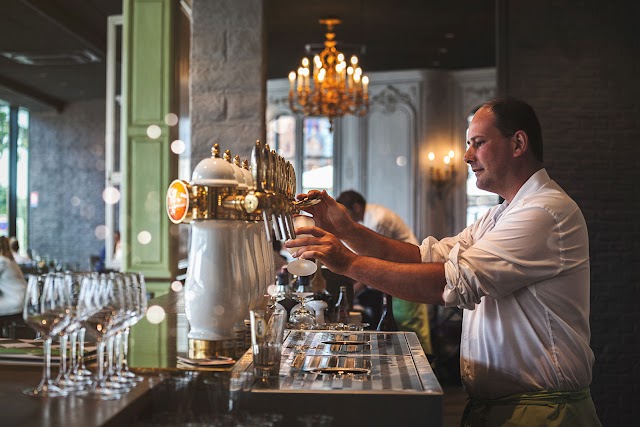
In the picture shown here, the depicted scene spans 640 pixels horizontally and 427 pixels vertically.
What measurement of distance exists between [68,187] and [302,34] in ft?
21.4

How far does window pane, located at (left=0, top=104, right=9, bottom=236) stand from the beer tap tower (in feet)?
40.2

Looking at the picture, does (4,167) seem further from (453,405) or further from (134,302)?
(134,302)

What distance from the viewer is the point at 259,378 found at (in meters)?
1.42

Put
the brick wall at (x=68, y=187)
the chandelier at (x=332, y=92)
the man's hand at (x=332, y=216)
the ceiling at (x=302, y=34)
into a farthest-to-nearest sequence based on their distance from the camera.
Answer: the brick wall at (x=68, y=187), the ceiling at (x=302, y=34), the chandelier at (x=332, y=92), the man's hand at (x=332, y=216)

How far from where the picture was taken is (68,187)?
531 inches

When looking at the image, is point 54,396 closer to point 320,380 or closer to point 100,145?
point 320,380

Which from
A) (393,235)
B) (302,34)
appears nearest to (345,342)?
(393,235)

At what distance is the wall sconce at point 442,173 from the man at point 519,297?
8378 mm

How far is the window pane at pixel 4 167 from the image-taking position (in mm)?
12734

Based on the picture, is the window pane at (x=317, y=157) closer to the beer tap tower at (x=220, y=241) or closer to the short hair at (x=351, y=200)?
the short hair at (x=351, y=200)

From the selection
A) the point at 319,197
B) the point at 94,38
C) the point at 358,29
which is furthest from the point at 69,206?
the point at 319,197

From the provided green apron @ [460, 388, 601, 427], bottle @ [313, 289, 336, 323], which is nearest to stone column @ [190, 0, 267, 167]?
bottle @ [313, 289, 336, 323]

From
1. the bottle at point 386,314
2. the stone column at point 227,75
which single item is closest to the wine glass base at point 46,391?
the bottle at point 386,314

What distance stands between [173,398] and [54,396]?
0.20 metres
